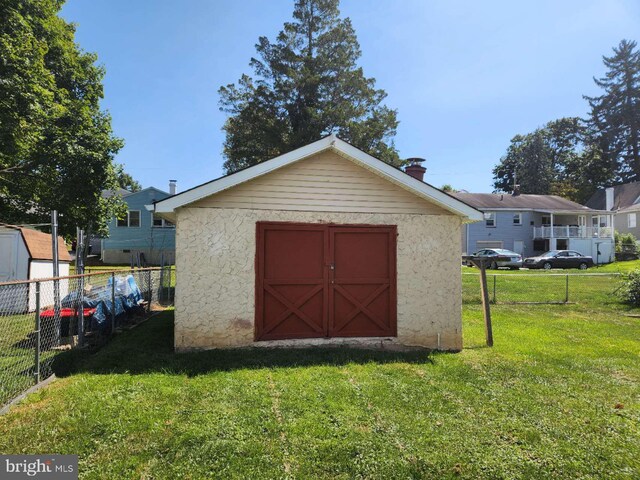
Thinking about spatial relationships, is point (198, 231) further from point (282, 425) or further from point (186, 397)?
point (282, 425)

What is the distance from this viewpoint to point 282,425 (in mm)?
3727

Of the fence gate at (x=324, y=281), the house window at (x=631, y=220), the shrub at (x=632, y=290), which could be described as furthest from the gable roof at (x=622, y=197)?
the fence gate at (x=324, y=281)

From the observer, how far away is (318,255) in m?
6.67

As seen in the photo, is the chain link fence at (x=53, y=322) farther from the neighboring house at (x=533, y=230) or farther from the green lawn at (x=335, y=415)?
the neighboring house at (x=533, y=230)

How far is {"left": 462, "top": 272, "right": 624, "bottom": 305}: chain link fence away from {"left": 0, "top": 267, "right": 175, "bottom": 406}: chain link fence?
10.3 m

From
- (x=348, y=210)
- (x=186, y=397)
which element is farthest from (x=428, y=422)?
(x=348, y=210)

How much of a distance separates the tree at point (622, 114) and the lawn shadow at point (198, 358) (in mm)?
58762

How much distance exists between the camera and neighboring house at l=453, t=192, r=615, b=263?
3219 centimetres

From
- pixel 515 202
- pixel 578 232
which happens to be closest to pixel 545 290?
pixel 578 232

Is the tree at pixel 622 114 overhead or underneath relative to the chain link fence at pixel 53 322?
overhead

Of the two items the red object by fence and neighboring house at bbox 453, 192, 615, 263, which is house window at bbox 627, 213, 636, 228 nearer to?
neighboring house at bbox 453, 192, 615, 263

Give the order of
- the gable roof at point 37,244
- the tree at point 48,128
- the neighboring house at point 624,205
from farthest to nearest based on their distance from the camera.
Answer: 1. the neighboring house at point 624,205
2. the tree at point 48,128
3. the gable roof at point 37,244

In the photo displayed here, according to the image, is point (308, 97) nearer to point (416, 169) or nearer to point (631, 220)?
point (416, 169)

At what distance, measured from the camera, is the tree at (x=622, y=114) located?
49562 millimetres
